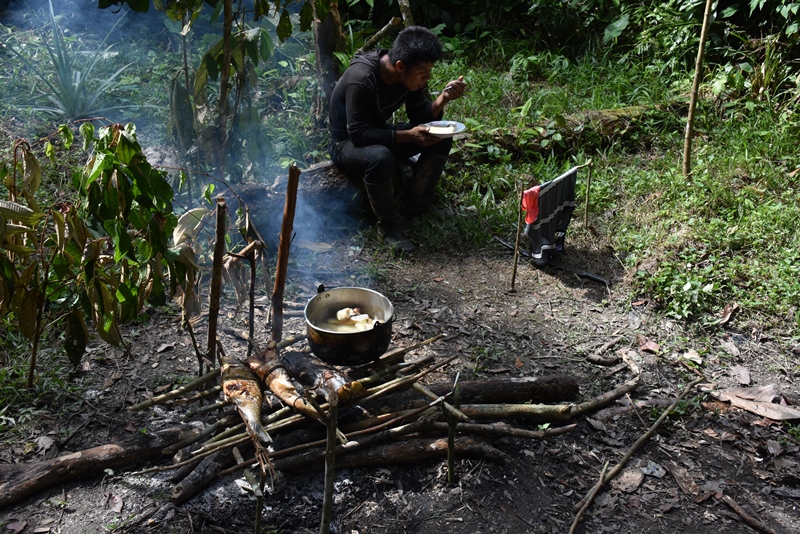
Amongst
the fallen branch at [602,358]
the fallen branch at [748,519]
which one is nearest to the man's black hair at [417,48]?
the fallen branch at [602,358]

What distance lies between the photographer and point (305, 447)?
2918mm

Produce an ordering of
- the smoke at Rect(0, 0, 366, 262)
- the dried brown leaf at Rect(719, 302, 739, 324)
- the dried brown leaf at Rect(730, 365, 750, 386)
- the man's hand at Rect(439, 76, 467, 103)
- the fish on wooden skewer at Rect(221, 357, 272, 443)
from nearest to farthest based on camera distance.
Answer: the fish on wooden skewer at Rect(221, 357, 272, 443) → the dried brown leaf at Rect(730, 365, 750, 386) → the dried brown leaf at Rect(719, 302, 739, 324) → the man's hand at Rect(439, 76, 467, 103) → the smoke at Rect(0, 0, 366, 262)

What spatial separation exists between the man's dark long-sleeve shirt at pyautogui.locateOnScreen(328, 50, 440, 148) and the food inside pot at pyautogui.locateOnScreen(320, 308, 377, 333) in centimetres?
206

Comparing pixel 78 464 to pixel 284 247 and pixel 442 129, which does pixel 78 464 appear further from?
pixel 442 129

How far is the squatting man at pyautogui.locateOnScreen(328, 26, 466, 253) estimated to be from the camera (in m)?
4.91

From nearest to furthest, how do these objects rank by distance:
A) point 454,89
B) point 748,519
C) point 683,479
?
→ 1. point 748,519
2. point 683,479
3. point 454,89

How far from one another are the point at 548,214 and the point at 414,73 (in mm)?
1434

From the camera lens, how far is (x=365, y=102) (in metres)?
5.06

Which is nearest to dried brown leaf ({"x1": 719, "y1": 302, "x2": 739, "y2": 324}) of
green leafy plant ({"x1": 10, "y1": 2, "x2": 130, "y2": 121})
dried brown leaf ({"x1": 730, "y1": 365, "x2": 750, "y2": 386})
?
dried brown leaf ({"x1": 730, "y1": 365, "x2": 750, "y2": 386})

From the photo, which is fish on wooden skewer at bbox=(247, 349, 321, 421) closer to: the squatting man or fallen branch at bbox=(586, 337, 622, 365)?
fallen branch at bbox=(586, 337, 622, 365)

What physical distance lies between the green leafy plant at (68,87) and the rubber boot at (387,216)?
114 inches

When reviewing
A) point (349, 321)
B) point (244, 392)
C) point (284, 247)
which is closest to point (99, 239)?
point (284, 247)

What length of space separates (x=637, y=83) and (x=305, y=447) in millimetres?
5934

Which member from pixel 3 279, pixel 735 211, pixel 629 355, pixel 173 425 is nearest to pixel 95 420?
pixel 173 425
